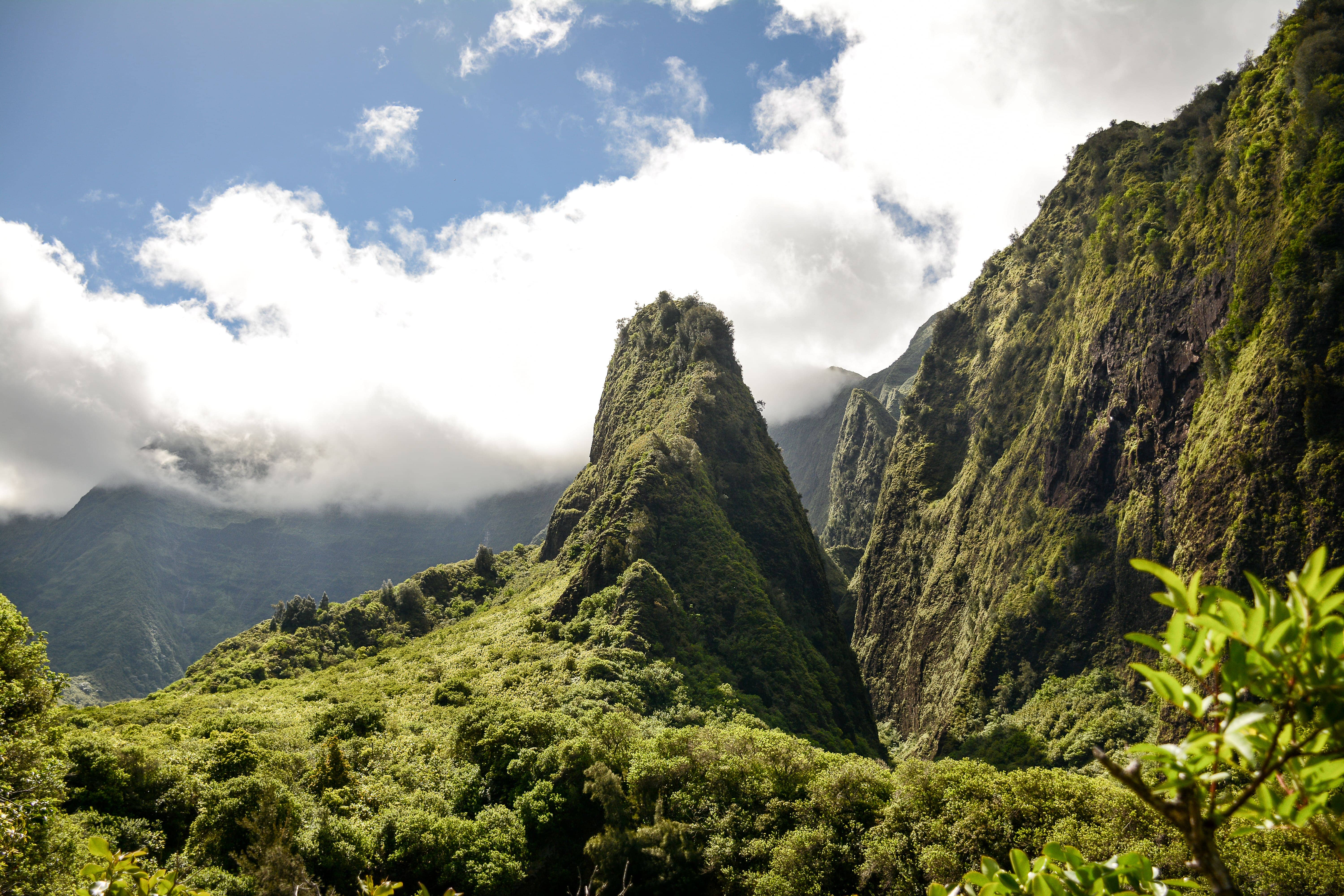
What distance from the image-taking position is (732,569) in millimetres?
67125

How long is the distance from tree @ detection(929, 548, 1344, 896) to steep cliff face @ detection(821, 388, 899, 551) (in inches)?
6378

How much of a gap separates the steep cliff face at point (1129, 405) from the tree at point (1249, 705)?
4123 centimetres

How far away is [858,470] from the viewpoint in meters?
182

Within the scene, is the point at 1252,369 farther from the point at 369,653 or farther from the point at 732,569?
the point at 369,653

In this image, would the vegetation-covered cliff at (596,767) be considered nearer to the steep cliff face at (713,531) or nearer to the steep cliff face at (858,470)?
the steep cliff face at (713,531)

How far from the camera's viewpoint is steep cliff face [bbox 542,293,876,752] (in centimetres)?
5938

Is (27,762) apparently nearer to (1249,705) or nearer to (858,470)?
(1249,705)

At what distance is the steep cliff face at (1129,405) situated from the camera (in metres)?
52.0

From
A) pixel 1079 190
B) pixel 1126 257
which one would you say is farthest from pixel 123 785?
pixel 1079 190

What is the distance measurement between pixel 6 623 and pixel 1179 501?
77.1 metres

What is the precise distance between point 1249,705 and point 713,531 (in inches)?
2667

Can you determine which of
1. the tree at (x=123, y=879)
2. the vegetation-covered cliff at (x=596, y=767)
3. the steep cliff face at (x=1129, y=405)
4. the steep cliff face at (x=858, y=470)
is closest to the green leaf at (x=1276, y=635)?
the vegetation-covered cliff at (x=596, y=767)

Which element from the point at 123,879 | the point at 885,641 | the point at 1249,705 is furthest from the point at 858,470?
the point at 1249,705

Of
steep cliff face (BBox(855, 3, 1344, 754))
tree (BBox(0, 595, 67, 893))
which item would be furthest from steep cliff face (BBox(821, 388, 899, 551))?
tree (BBox(0, 595, 67, 893))
